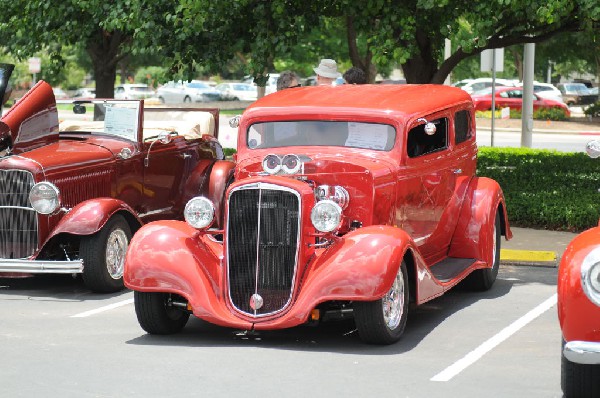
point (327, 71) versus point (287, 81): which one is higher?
point (327, 71)

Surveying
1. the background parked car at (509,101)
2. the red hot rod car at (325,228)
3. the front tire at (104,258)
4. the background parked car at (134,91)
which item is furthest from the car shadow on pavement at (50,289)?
the background parked car at (134,91)

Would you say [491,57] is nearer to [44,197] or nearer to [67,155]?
[67,155]

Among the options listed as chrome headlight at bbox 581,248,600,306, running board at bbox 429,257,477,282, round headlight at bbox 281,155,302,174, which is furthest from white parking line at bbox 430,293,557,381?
round headlight at bbox 281,155,302,174

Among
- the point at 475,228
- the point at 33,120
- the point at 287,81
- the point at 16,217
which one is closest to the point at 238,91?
the point at 287,81

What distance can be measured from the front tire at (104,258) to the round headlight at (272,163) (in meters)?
2.47

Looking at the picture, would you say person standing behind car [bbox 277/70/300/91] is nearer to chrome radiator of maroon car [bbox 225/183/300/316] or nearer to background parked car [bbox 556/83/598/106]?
chrome radiator of maroon car [bbox 225/183/300/316]

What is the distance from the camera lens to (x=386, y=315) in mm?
8273

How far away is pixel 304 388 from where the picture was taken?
23.1 feet

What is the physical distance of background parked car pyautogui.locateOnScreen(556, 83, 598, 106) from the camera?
5547 cm

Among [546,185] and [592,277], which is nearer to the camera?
[592,277]

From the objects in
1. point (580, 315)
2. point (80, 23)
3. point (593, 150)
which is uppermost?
point (80, 23)

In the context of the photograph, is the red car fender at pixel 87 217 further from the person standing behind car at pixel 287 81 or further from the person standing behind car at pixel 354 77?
the person standing behind car at pixel 354 77

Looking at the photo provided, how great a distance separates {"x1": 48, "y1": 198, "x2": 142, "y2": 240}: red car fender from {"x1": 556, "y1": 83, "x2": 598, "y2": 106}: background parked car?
4684 centimetres

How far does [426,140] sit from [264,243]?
93.5 inches
